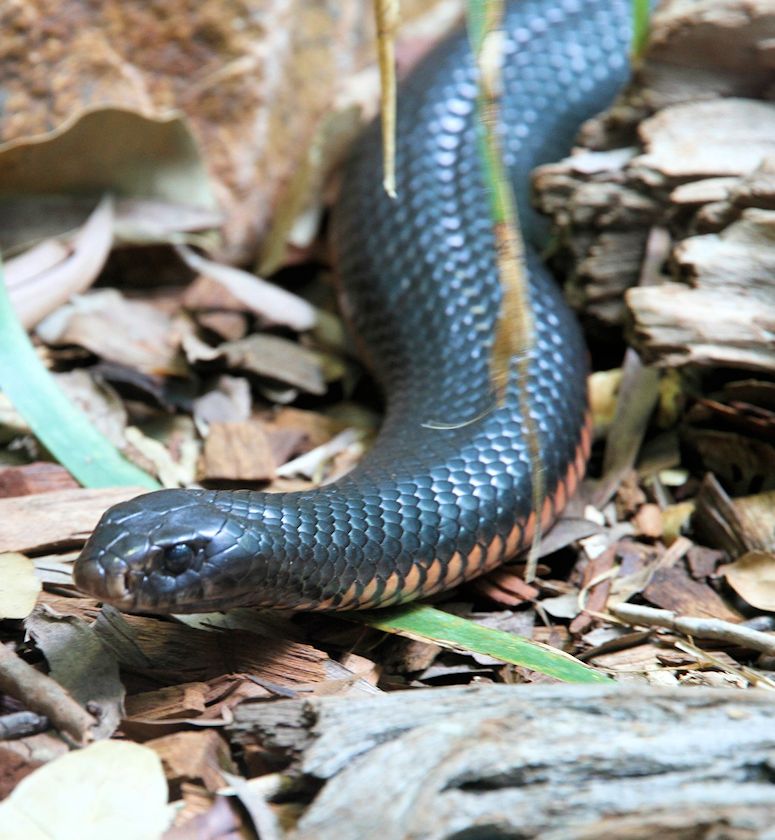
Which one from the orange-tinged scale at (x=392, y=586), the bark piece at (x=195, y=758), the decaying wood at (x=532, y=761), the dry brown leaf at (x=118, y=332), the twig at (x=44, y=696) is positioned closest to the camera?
the decaying wood at (x=532, y=761)

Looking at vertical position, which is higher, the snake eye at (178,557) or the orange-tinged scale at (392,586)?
the snake eye at (178,557)

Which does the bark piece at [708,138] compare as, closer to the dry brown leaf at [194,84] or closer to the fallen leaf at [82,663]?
the dry brown leaf at [194,84]

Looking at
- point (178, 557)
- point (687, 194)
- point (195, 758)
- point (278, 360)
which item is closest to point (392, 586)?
point (178, 557)

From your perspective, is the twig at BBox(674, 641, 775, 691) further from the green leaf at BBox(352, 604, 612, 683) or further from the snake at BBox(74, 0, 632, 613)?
the snake at BBox(74, 0, 632, 613)

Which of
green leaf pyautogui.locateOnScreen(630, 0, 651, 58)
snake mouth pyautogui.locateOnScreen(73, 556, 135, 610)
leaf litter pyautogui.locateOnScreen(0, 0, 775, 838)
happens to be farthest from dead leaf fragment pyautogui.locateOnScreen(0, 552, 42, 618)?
green leaf pyautogui.locateOnScreen(630, 0, 651, 58)

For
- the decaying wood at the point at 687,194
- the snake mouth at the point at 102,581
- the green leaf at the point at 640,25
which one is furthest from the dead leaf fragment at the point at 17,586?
the green leaf at the point at 640,25

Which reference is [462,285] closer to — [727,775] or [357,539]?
[357,539]

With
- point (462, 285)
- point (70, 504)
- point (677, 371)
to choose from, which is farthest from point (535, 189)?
point (70, 504)
